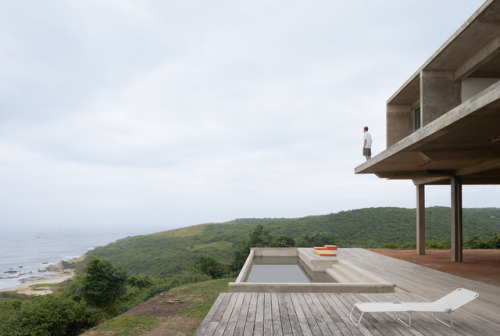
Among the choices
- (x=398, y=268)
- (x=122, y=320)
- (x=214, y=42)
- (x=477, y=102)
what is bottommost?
(x=122, y=320)

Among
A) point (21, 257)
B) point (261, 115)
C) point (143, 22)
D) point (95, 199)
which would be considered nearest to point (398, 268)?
point (143, 22)

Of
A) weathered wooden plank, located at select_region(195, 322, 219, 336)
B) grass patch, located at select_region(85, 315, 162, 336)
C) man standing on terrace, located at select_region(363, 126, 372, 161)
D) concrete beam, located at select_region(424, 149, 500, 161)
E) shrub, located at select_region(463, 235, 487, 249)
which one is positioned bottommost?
grass patch, located at select_region(85, 315, 162, 336)

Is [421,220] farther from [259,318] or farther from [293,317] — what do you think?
[259,318]

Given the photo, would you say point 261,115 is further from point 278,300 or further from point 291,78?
point 278,300

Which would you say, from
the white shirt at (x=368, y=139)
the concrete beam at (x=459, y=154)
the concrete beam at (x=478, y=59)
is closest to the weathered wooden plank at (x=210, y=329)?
the concrete beam at (x=459, y=154)

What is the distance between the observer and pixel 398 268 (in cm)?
870

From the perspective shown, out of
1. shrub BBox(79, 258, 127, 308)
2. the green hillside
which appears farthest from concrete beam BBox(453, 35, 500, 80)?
the green hillside

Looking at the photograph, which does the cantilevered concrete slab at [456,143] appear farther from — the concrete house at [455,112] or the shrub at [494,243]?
the shrub at [494,243]

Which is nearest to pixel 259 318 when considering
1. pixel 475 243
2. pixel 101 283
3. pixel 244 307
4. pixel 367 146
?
pixel 244 307

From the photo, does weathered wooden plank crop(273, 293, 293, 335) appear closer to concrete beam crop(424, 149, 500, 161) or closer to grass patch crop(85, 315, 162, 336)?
grass patch crop(85, 315, 162, 336)

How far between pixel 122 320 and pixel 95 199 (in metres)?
33.2

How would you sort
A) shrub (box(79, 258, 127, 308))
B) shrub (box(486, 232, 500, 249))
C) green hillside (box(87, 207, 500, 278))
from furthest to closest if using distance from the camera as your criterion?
green hillside (box(87, 207, 500, 278)) < shrub (box(486, 232, 500, 249)) < shrub (box(79, 258, 127, 308))

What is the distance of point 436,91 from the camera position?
26.2 ft

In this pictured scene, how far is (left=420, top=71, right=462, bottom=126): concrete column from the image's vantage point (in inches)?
312
